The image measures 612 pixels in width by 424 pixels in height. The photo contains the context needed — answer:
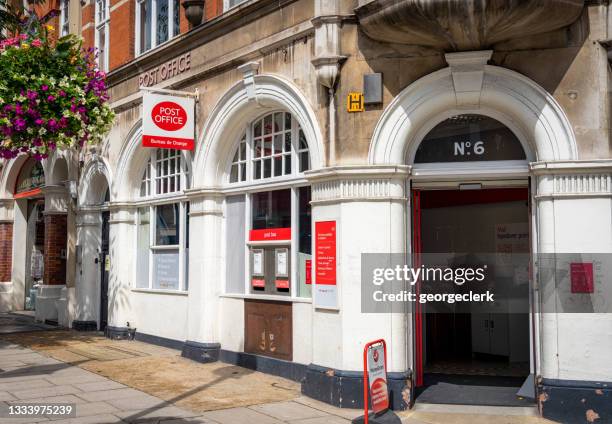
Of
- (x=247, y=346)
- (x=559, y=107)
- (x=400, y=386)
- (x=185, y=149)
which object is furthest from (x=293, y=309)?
(x=559, y=107)

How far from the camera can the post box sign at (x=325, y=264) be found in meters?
8.70

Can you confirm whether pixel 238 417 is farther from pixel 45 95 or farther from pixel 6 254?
pixel 6 254

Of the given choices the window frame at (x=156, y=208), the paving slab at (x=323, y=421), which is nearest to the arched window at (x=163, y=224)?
the window frame at (x=156, y=208)

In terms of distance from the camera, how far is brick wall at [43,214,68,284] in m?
16.8

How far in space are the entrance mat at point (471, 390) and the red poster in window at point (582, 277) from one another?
1637mm

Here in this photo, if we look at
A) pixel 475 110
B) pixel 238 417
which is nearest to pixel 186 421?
pixel 238 417

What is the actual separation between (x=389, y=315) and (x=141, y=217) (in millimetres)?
7553

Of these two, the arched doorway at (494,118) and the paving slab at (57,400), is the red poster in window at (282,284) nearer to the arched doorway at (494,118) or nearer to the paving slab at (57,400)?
the arched doorway at (494,118)

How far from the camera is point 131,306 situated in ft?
45.9

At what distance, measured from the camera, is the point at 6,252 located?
19719 mm

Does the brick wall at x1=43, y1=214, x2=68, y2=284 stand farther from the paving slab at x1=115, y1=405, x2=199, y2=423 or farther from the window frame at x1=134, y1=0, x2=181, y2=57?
the paving slab at x1=115, y1=405, x2=199, y2=423

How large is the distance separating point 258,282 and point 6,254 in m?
12.3

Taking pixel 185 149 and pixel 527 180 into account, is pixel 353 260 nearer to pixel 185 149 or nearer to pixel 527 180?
pixel 527 180

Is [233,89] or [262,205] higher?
[233,89]
